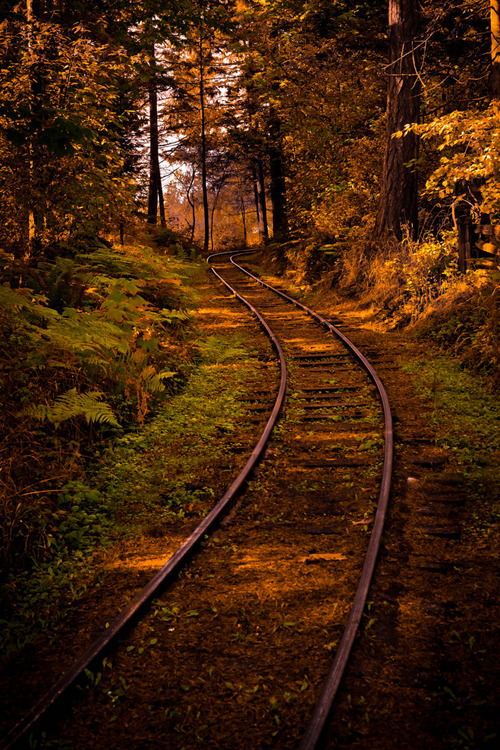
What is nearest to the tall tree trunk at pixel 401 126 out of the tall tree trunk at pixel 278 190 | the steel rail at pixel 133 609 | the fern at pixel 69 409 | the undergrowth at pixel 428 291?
the undergrowth at pixel 428 291

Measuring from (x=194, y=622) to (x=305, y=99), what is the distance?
18.0 m

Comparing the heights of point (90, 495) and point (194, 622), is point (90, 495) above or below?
above

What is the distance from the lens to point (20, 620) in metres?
3.51

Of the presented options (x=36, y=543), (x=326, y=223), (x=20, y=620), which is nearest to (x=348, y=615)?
(x=20, y=620)

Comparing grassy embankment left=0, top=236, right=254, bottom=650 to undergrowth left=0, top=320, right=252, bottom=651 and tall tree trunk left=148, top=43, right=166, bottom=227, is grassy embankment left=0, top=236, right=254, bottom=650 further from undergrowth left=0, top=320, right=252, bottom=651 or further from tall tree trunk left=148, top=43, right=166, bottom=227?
tall tree trunk left=148, top=43, right=166, bottom=227

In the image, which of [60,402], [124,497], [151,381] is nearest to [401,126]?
[151,381]

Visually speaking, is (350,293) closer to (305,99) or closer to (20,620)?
(305,99)

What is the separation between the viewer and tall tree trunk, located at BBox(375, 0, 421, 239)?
12.3m

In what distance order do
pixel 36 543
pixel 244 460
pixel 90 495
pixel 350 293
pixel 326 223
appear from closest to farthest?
pixel 36 543 < pixel 90 495 < pixel 244 460 < pixel 350 293 < pixel 326 223

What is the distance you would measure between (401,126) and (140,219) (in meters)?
7.81

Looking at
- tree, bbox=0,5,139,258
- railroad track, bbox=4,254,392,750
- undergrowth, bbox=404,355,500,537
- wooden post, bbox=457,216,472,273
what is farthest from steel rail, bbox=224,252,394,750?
tree, bbox=0,5,139,258

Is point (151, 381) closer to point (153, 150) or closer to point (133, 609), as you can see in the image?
point (133, 609)

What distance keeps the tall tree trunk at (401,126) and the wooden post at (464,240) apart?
2651mm

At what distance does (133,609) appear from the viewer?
3.39 meters
